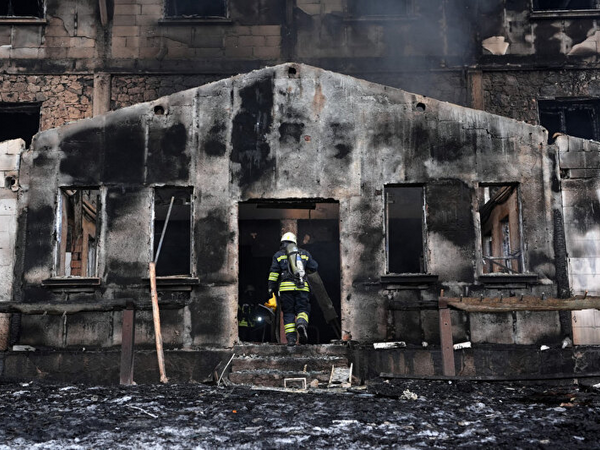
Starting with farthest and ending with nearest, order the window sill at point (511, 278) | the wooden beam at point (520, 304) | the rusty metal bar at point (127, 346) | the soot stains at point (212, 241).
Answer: the soot stains at point (212, 241) → the window sill at point (511, 278) → the rusty metal bar at point (127, 346) → the wooden beam at point (520, 304)

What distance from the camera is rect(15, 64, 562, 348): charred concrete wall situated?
12.6 meters

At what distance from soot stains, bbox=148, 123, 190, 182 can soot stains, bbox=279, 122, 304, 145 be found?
1539mm

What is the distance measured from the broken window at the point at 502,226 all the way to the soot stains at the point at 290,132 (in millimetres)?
3168

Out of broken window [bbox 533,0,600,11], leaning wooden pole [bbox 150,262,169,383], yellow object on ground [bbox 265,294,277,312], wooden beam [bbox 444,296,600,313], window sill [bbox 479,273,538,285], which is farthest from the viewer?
broken window [bbox 533,0,600,11]

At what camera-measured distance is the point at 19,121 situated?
1938 cm

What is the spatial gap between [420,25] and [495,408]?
11.8m

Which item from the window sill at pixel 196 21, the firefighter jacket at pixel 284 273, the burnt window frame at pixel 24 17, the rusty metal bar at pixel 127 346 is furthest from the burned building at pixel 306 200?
the burnt window frame at pixel 24 17

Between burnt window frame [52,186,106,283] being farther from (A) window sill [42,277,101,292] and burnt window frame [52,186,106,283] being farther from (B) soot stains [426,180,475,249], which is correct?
(B) soot stains [426,180,475,249]

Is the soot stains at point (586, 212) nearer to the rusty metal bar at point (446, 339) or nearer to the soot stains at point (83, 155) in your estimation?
the rusty metal bar at point (446, 339)

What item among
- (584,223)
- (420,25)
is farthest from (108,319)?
(420,25)

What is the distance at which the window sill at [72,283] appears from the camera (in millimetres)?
12633

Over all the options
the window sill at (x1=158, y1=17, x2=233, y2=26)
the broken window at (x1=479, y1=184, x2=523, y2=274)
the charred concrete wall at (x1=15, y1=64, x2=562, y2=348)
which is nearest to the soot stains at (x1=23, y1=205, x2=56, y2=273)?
the charred concrete wall at (x1=15, y1=64, x2=562, y2=348)

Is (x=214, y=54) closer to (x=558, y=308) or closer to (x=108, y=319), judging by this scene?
(x=108, y=319)

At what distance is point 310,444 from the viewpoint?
7379 mm
